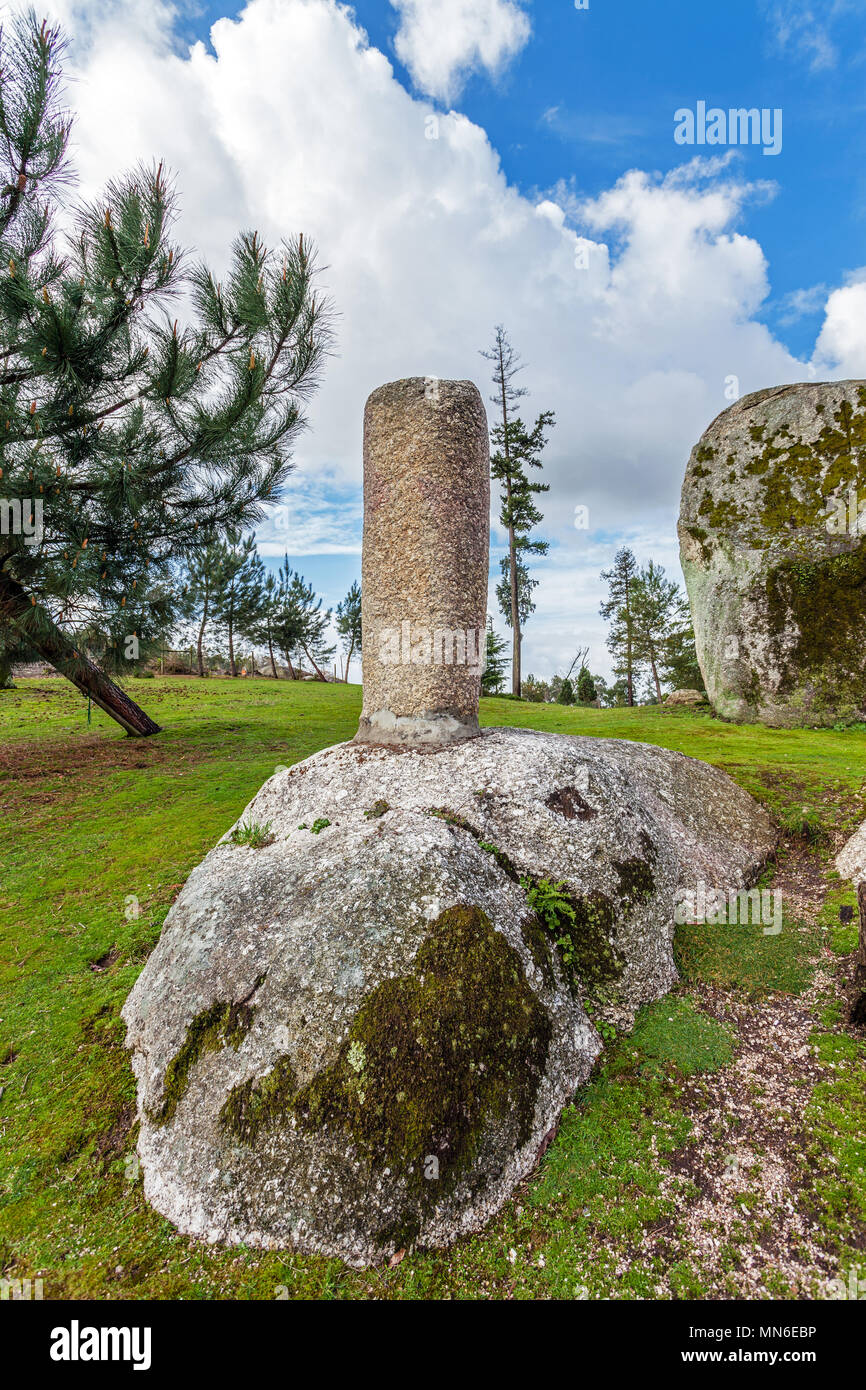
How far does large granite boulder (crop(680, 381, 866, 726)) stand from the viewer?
1183 centimetres

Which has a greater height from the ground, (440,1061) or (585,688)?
(585,688)

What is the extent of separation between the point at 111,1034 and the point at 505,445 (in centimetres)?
3115

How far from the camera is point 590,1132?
3.28 metres

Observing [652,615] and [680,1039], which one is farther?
[652,615]

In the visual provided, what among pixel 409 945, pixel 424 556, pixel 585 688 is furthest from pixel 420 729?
pixel 585 688

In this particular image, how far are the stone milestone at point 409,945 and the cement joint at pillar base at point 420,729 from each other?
0.9 inches

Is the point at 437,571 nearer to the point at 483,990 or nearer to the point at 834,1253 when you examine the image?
the point at 483,990

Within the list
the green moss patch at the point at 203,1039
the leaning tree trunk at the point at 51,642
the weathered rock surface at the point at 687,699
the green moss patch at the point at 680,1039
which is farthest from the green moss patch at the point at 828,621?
the leaning tree trunk at the point at 51,642

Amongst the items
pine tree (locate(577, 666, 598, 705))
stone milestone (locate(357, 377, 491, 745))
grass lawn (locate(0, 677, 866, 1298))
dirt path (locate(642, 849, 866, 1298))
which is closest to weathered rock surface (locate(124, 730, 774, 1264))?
grass lawn (locate(0, 677, 866, 1298))

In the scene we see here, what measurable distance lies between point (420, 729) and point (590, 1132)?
354cm

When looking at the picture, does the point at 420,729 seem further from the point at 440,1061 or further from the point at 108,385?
the point at 108,385

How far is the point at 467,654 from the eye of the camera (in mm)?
6020

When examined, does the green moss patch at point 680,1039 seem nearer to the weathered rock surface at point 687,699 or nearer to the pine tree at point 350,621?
the weathered rock surface at point 687,699

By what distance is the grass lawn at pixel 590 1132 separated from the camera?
2643 mm
